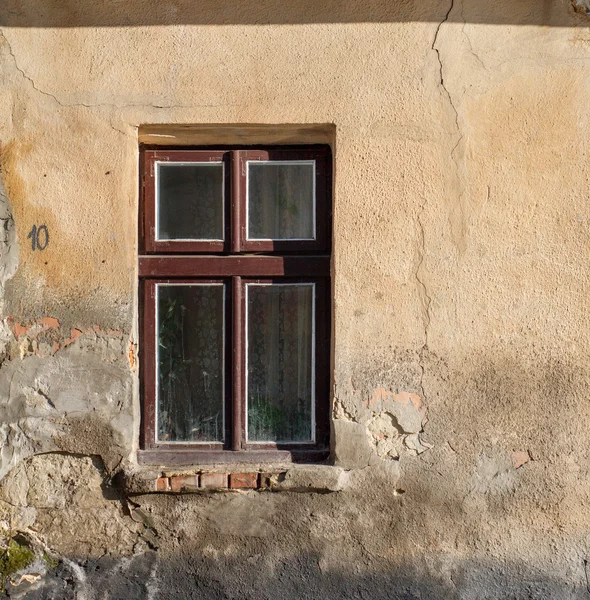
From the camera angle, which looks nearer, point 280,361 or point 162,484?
point 162,484

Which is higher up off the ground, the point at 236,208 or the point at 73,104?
the point at 73,104

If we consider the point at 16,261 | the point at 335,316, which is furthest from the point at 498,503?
the point at 16,261

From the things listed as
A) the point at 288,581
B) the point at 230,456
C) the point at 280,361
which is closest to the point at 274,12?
the point at 280,361

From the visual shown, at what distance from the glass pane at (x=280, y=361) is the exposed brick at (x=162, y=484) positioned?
395 mm

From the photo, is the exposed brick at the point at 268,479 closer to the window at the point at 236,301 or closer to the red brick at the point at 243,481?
the red brick at the point at 243,481

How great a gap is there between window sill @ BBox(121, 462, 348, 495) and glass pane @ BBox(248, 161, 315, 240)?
3.19 ft

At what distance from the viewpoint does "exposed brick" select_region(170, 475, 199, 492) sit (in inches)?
120

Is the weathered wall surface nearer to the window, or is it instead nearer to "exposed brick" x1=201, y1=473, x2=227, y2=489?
"exposed brick" x1=201, y1=473, x2=227, y2=489

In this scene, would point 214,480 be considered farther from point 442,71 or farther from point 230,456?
point 442,71

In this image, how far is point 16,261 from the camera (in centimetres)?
313

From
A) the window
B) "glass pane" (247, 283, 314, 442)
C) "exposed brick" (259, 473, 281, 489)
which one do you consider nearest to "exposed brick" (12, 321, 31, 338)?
the window

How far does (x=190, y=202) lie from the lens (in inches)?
129

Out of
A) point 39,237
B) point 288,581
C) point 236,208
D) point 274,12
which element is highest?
point 274,12

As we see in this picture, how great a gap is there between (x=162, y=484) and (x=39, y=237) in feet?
3.70
